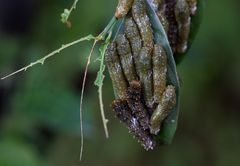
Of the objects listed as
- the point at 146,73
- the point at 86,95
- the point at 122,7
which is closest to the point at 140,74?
the point at 146,73

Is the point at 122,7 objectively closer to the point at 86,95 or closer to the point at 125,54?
the point at 125,54

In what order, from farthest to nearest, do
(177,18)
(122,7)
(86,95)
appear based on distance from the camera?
(86,95) < (177,18) < (122,7)

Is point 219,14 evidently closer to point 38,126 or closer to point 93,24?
point 93,24

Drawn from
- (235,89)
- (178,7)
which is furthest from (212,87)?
(178,7)

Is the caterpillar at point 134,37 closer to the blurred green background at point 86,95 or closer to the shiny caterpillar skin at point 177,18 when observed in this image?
the shiny caterpillar skin at point 177,18

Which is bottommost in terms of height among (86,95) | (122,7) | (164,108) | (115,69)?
(86,95)

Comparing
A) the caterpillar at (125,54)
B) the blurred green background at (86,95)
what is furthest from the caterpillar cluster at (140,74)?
the blurred green background at (86,95)
